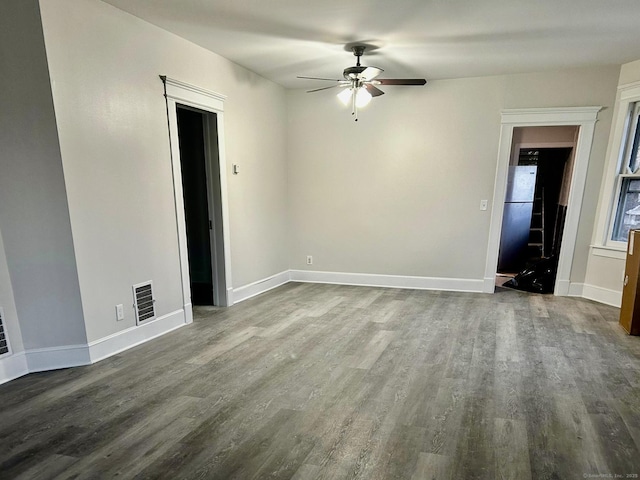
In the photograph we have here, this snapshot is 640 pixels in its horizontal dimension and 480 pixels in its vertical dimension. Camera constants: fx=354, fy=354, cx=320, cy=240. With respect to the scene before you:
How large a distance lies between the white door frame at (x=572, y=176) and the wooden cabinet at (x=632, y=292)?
0.83 m

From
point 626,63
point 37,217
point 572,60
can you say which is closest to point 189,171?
point 37,217

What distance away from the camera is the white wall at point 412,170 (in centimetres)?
420

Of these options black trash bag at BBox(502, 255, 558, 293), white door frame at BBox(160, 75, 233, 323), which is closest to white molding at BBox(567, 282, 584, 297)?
black trash bag at BBox(502, 255, 558, 293)

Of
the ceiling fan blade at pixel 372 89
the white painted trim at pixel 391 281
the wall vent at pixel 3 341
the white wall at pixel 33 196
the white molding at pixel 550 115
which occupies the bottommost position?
the white painted trim at pixel 391 281

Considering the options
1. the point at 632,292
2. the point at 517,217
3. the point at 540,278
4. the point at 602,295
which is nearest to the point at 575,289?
the point at 602,295

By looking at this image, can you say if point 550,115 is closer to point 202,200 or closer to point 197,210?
point 202,200

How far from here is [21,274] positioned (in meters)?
2.43

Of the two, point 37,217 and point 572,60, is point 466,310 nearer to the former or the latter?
point 572,60

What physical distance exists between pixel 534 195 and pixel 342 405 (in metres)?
5.65

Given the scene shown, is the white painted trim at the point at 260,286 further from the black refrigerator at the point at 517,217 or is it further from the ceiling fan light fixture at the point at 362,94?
the black refrigerator at the point at 517,217

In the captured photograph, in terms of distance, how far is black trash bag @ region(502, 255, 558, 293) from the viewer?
4641mm

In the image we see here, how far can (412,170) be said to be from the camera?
15.2ft

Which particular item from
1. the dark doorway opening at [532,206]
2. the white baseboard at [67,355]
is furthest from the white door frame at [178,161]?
the dark doorway opening at [532,206]

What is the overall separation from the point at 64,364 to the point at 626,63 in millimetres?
6018
